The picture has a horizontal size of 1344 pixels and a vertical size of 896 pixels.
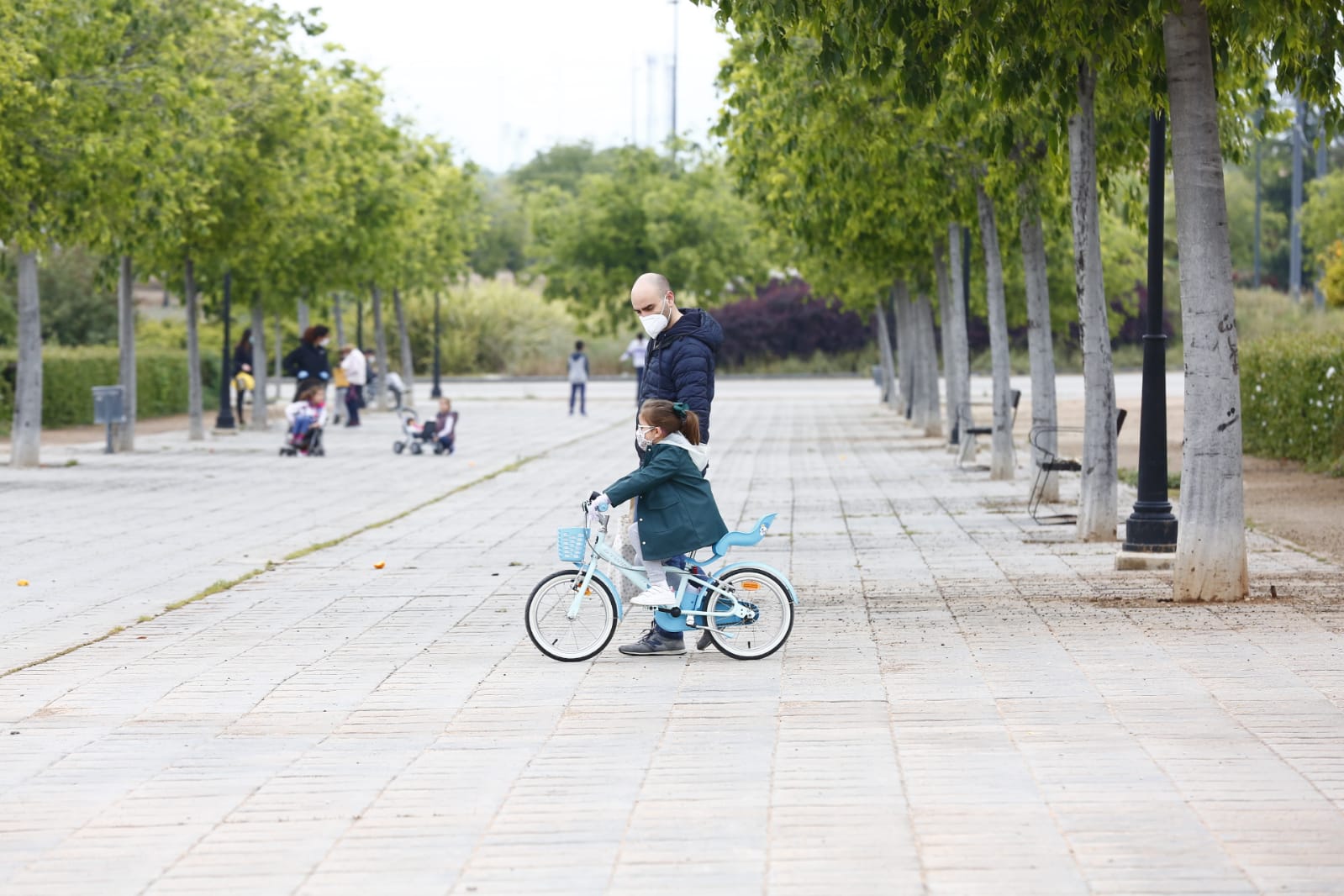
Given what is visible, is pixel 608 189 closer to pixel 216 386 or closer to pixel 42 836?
pixel 216 386

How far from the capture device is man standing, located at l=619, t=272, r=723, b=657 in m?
8.88

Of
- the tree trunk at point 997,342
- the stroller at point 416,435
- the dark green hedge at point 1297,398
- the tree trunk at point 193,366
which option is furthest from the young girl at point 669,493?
the tree trunk at point 193,366

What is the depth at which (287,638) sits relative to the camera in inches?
374

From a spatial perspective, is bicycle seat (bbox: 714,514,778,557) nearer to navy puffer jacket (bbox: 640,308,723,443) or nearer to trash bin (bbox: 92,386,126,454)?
navy puffer jacket (bbox: 640,308,723,443)

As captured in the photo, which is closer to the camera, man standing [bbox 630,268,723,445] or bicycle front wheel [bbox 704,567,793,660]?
bicycle front wheel [bbox 704,567,793,660]

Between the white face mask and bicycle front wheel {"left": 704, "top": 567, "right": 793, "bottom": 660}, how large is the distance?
3.87 ft

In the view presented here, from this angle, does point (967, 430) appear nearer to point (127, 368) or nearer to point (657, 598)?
point (127, 368)

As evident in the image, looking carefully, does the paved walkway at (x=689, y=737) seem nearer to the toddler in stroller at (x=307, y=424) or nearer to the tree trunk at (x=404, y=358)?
the toddler in stroller at (x=307, y=424)

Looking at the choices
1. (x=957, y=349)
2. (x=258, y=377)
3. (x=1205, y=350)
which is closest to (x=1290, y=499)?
(x=1205, y=350)

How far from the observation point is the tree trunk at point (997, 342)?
20.5 metres

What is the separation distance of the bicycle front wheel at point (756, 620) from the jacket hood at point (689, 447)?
1.71 feet

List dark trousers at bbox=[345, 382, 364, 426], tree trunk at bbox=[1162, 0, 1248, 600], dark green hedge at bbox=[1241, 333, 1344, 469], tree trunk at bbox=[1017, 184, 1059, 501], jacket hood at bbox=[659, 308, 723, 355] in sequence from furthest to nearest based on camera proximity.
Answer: dark trousers at bbox=[345, 382, 364, 426] → dark green hedge at bbox=[1241, 333, 1344, 469] → tree trunk at bbox=[1017, 184, 1059, 501] → tree trunk at bbox=[1162, 0, 1248, 600] → jacket hood at bbox=[659, 308, 723, 355]

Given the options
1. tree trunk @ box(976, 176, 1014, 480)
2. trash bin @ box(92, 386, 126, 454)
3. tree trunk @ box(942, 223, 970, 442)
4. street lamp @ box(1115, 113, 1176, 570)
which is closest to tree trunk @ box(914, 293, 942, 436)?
tree trunk @ box(942, 223, 970, 442)

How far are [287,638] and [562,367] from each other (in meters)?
64.7
